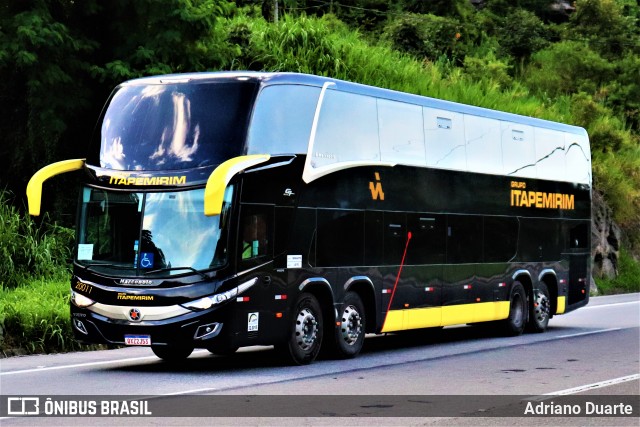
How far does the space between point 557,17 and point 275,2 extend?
27182 millimetres

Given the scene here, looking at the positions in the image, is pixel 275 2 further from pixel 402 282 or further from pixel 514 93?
pixel 402 282

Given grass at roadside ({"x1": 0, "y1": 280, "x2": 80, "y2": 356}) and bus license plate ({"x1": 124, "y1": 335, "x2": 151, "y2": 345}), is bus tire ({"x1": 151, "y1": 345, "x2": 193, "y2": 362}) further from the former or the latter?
grass at roadside ({"x1": 0, "y1": 280, "x2": 80, "y2": 356})

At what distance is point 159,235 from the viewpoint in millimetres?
15992

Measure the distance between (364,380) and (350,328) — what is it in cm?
299

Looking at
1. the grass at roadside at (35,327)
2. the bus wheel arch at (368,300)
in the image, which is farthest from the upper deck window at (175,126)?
the bus wheel arch at (368,300)

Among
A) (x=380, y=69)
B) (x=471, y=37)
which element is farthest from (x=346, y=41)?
(x=471, y=37)

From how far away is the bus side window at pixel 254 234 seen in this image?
53.1 ft

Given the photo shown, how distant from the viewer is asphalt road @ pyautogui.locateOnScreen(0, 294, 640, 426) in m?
12.0

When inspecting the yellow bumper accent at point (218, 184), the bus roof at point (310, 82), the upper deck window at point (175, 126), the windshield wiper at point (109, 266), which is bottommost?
the windshield wiper at point (109, 266)

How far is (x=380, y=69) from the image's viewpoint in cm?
3606

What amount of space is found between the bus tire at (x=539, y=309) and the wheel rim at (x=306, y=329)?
769cm

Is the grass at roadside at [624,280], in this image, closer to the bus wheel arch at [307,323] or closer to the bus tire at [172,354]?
the bus wheel arch at [307,323]

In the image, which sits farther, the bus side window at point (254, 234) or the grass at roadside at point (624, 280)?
the grass at roadside at point (624, 280)

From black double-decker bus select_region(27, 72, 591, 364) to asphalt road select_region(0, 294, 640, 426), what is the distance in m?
0.54
